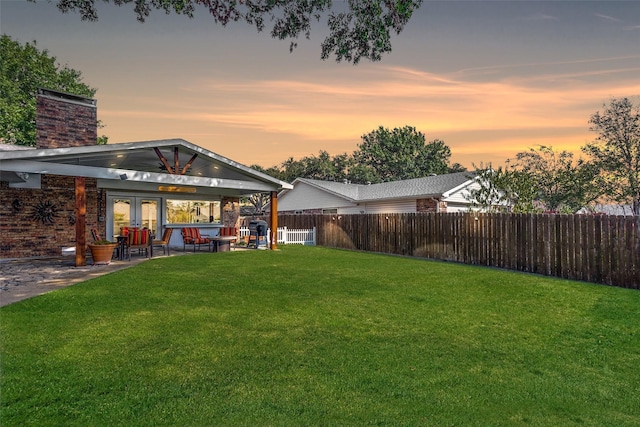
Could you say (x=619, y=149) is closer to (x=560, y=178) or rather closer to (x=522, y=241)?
(x=560, y=178)

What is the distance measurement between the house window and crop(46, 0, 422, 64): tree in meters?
11.3

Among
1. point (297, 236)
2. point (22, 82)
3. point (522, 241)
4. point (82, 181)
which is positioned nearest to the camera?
point (82, 181)

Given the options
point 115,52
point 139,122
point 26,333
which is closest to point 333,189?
point 139,122

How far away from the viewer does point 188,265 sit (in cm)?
1184

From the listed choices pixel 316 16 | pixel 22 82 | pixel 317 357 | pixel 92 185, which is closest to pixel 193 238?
pixel 92 185

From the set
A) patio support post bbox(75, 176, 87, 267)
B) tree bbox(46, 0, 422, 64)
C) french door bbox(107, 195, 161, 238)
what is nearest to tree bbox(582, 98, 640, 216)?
tree bbox(46, 0, 422, 64)

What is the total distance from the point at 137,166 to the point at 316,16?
1110cm

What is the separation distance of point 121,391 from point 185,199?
658 inches

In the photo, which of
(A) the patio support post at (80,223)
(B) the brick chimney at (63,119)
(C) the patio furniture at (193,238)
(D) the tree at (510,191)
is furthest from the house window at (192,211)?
(D) the tree at (510,191)

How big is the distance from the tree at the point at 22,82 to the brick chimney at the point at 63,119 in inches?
830

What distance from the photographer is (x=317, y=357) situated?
14.5 ft

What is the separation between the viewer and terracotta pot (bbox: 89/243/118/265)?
11719 mm

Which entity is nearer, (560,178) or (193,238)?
(193,238)

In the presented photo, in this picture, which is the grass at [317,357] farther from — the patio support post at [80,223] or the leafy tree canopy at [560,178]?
the leafy tree canopy at [560,178]
